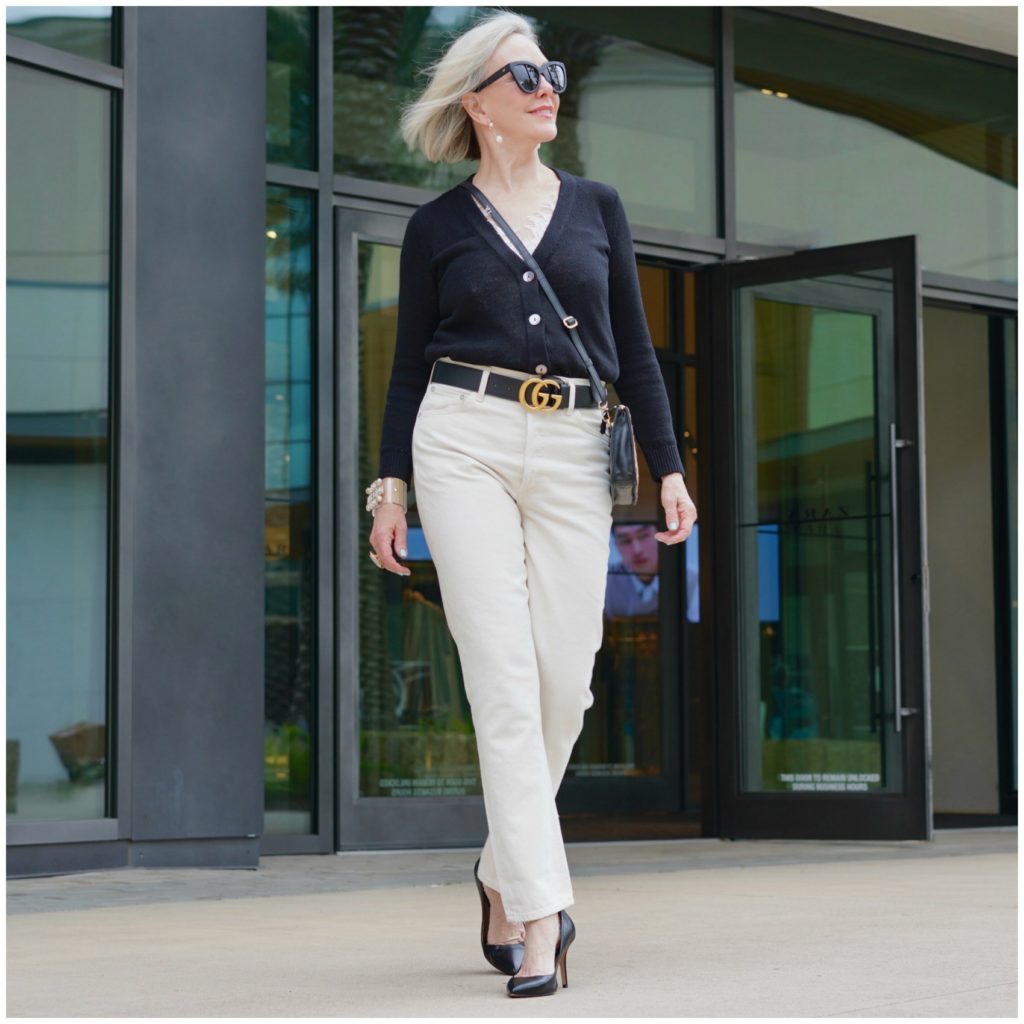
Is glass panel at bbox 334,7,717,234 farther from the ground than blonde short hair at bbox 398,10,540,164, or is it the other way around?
glass panel at bbox 334,7,717,234

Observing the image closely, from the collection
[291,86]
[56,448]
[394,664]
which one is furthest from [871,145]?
[56,448]

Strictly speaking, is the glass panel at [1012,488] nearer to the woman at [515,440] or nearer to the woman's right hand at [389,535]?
the woman at [515,440]

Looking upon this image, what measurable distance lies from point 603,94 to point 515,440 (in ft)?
17.1

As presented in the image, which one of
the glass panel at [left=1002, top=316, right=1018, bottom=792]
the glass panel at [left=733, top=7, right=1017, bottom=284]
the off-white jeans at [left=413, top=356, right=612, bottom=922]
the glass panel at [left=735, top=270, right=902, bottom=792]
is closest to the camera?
the off-white jeans at [left=413, top=356, right=612, bottom=922]

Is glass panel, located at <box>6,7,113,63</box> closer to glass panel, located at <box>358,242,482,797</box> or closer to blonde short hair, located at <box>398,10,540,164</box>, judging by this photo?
glass panel, located at <box>358,242,482,797</box>

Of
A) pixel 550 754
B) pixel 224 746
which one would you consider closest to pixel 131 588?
pixel 224 746

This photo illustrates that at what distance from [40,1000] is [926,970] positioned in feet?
5.03

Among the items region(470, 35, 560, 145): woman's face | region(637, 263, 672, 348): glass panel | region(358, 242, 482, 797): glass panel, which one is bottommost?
region(358, 242, 482, 797): glass panel

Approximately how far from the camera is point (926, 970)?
3.13m

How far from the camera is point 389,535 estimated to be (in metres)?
3.26

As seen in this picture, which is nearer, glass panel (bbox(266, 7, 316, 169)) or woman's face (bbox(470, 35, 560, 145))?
woman's face (bbox(470, 35, 560, 145))

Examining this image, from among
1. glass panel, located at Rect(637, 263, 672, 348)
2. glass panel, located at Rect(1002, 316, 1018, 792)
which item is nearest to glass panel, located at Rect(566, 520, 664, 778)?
glass panel, located at Rect(637, 263, 672, 348)

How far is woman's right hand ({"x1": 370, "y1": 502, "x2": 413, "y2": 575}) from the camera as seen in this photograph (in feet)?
10.7

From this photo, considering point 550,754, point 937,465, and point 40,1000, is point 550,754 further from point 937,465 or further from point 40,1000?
point 937,465
